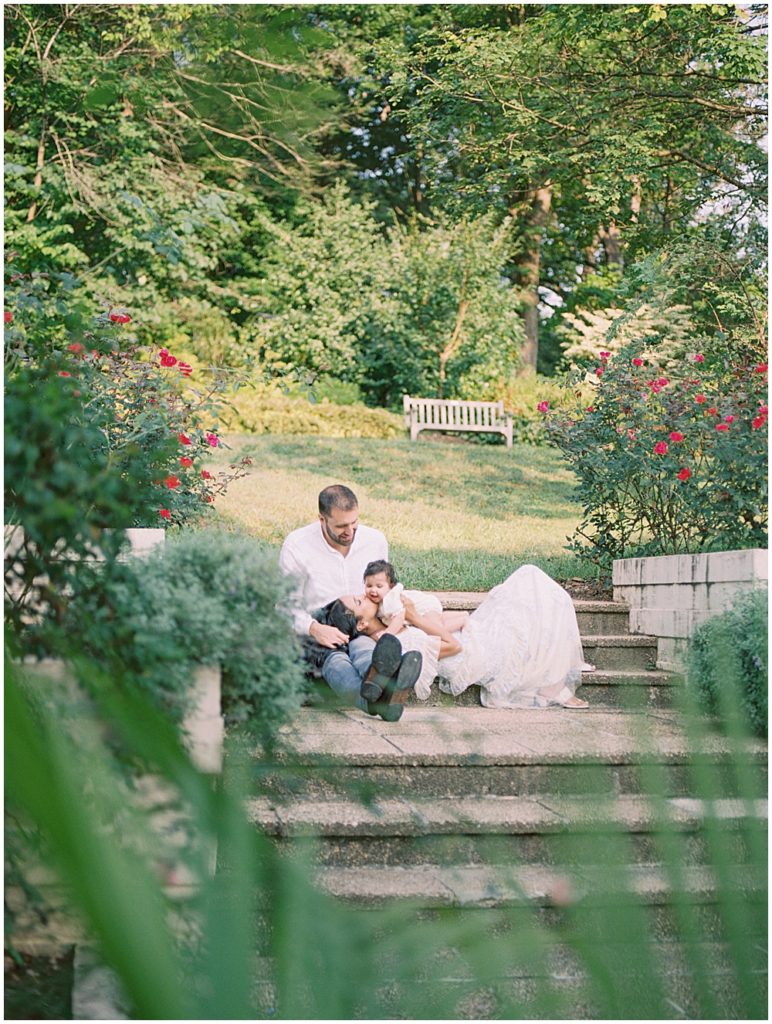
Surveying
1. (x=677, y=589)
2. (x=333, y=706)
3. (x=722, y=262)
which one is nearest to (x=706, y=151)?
(x=722, y=262)

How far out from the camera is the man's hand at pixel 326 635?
415 cm

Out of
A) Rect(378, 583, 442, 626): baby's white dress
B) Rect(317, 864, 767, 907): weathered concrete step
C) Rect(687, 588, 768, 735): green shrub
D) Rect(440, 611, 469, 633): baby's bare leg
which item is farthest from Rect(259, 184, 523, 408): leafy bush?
Rect(317, 864, 767, 907): weathered concrete step

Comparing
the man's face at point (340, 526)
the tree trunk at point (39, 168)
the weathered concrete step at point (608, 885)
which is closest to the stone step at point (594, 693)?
the man's face at point (340, 526)

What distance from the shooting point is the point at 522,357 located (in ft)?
46.2

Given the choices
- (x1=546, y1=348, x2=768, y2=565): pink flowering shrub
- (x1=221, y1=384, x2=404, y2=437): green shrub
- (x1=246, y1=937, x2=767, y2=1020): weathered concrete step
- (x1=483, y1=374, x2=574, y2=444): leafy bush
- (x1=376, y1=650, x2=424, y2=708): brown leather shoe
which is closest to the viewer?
(x1=246, y1=937, x2=767, y2=1020): weathered concrete step

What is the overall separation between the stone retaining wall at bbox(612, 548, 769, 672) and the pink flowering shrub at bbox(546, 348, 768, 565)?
29 centimetres

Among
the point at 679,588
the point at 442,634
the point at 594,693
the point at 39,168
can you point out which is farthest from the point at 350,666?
the point at 39,168

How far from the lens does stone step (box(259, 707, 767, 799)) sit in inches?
13.6

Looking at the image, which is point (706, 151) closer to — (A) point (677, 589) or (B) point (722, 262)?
(B) point (722, 262)

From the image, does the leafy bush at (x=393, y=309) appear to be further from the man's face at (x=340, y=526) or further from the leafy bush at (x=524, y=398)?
the man's face at (x=340, y=526)

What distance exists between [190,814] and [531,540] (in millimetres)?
7863

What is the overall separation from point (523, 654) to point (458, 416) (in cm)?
874

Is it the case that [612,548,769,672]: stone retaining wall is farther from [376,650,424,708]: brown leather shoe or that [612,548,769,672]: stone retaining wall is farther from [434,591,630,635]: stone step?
[376,650,424,708]: brown leather shoe

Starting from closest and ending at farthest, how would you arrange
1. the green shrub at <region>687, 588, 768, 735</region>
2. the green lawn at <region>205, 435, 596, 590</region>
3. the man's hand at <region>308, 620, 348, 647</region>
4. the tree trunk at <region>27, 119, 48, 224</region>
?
the green shrub at <region>687, 588, 768, 735</region> → the man's hand at <region>308, 620, 348, 647</region> → the green lawn at <region>205, 435, 596, 590</region> → the tree trunk at <region>27, 119, 48, 224</region>
